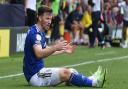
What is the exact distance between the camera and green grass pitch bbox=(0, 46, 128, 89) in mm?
12094

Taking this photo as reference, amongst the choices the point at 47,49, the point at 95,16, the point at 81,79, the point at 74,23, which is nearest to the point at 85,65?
the point at 81,79

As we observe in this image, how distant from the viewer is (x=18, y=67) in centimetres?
1617

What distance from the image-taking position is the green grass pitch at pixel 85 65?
12094mm

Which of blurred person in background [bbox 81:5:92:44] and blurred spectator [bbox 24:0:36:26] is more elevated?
blurred spectator [bbox 24:0:36:26]

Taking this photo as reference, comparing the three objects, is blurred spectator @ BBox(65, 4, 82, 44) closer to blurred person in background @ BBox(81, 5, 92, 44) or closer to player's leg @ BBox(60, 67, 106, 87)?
blurred person in background @ BBox(81, 5, 92, 44)

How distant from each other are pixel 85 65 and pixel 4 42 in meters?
3.42

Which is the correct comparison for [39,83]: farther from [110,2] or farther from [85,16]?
[110,2]

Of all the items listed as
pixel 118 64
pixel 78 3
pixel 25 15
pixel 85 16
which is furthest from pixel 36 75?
pixel 78 3

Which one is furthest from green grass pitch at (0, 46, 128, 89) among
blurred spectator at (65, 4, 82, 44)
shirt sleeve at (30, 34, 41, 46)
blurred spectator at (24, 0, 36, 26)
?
blurred spectator at (65, 4, 82, 44)

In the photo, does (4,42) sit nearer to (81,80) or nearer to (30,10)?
(30,10)

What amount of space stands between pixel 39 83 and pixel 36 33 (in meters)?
0.90

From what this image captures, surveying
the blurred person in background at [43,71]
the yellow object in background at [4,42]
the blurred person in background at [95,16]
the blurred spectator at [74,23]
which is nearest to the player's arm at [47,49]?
the blurred person in background at [43,71]

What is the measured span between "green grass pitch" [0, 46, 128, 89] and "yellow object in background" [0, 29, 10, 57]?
0.26 metres

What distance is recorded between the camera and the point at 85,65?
54.9ft
